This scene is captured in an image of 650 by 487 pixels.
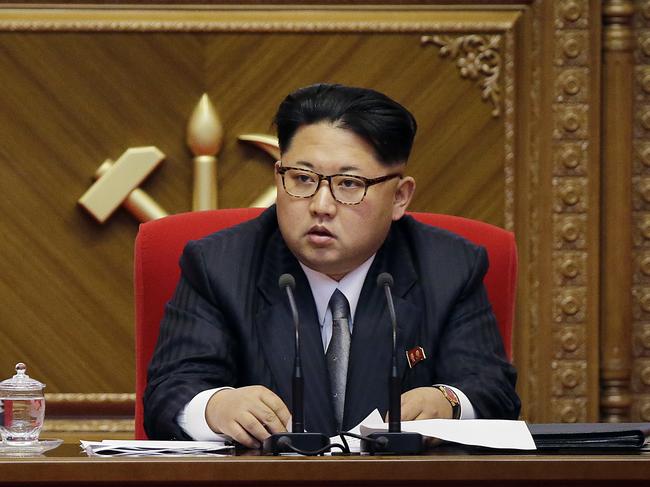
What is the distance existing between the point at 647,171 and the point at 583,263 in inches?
13.5

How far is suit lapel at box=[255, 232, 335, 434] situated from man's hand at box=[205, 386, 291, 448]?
270 millimetres

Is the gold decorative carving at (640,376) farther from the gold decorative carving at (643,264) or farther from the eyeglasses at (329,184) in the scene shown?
the eyeglasses at (329,184)

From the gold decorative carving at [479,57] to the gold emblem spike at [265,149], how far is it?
551 millimetres

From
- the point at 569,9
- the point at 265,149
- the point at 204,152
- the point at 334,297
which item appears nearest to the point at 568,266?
the point at 569,9

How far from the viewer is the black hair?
7.38 ft

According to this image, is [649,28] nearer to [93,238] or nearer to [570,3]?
[570,3]

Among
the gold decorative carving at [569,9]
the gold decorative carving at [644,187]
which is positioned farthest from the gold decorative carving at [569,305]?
the gold decorative carving at [569,9]

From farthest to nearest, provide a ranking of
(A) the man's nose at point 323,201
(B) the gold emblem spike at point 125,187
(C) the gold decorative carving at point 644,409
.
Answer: (C) the gold decorative carving at point 644,409, (B) the gold emblem spike at point 125,187, (A) the man's nose at point 323,201

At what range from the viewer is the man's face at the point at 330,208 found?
7.22ft

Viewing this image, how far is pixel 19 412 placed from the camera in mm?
1849

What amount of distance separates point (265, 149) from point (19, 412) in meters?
1.95

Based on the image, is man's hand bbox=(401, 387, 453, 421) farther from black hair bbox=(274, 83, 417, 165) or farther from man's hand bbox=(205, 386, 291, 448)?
black hair bbox=(274, 83, 417, 165)

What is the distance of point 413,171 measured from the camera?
147 inches

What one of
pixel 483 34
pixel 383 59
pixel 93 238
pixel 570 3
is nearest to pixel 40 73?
pixel 93 238
